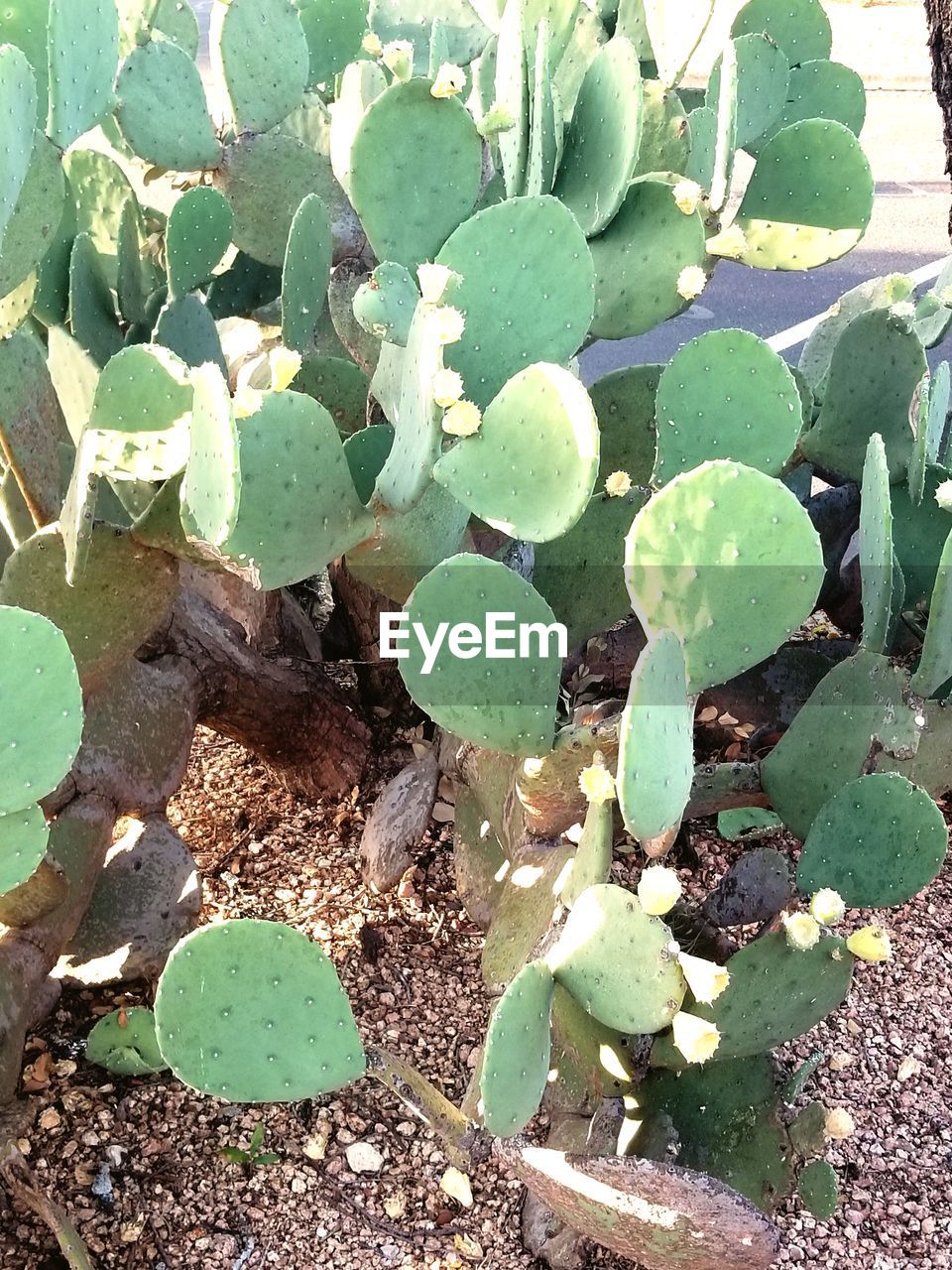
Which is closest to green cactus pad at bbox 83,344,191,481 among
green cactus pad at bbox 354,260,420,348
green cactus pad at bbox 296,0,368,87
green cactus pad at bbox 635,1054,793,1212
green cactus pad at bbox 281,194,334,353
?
green cactus pad at bbox 354,260,420,348

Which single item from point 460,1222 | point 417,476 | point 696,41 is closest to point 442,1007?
point 460,1222

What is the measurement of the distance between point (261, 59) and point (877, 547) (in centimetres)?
120

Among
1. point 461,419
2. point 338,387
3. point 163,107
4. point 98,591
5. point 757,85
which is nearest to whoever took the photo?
point 461,419

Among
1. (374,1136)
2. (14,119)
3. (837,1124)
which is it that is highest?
(14,119)

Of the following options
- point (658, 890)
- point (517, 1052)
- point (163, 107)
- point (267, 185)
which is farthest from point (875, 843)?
point (163, 107)

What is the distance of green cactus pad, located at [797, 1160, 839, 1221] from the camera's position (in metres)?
1.38

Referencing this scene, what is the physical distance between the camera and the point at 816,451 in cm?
196

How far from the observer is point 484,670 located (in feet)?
4.33

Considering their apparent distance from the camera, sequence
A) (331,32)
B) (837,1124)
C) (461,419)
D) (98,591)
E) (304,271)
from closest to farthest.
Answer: (461,419), (837,1124), (98,591), (304,271), (331,32)

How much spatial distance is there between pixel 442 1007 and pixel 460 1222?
326 millimetres

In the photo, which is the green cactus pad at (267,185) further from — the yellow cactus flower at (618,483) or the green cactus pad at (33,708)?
the green cactus pad at (33,708)

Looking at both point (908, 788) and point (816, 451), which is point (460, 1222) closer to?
point (908, 788)

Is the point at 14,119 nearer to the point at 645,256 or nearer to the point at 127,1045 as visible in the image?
the point at 645,256

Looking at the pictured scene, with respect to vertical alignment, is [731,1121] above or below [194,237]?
below
